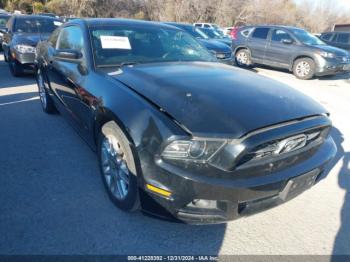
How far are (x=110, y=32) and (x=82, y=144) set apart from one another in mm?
1549

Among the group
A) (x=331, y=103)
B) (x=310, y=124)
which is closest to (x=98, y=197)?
(x=310, y=124)

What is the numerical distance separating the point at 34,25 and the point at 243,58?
24.8ft

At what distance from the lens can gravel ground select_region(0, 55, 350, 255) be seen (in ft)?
7.63

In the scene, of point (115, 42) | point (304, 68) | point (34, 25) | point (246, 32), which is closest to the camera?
point (115, 42)

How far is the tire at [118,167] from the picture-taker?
7.61 ft

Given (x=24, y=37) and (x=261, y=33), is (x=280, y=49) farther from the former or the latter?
(x=24, y=37)

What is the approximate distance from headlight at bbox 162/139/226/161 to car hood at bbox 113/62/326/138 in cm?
6

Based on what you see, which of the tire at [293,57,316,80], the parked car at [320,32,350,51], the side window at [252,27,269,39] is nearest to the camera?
the tire at [293,57,316,80]

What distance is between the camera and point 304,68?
9867 mm

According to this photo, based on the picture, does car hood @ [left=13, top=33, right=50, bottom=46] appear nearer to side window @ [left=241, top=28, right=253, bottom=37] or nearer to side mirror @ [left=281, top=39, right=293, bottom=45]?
side window @ [left=241, top=28, right=253, bottom=37]

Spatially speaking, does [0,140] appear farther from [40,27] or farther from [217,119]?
[40,27]

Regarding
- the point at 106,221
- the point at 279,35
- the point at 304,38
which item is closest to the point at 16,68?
the point at 106,221

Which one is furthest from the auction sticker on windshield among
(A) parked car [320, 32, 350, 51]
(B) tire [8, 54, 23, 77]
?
(A) parked car [320, 32, 350, 51]

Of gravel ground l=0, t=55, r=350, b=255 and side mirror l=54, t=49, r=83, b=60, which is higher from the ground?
side mirror l=54, t=49, r=83, b=60
